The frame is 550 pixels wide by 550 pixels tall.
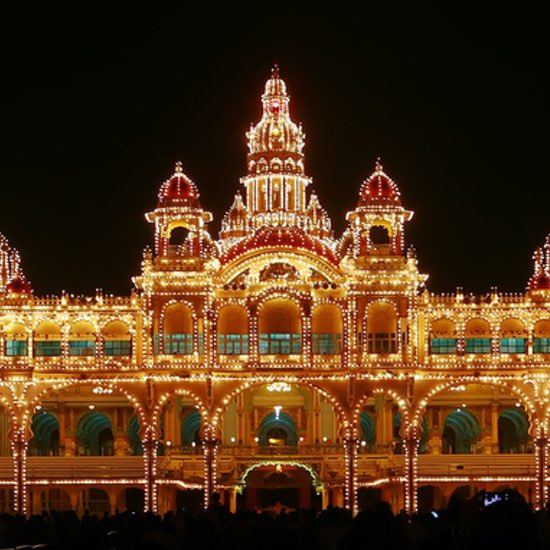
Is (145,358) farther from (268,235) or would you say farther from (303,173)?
(303,173)

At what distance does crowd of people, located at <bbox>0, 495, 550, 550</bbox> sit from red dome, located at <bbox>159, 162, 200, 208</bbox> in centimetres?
2660

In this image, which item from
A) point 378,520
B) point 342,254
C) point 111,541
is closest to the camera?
point 378,520

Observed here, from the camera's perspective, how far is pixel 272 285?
44.9m

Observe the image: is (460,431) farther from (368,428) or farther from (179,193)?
(179,193)

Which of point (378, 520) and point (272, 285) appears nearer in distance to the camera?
point (378, 520)

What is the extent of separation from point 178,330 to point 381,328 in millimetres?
7464

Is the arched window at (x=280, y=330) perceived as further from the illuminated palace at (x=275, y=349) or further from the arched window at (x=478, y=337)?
the arched window at (x=478, y=337)

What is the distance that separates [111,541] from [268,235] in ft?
103

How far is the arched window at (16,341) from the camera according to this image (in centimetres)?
4616

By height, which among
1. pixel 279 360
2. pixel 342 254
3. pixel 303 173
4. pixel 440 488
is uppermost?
pixel 303 173

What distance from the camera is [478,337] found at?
4575 cm

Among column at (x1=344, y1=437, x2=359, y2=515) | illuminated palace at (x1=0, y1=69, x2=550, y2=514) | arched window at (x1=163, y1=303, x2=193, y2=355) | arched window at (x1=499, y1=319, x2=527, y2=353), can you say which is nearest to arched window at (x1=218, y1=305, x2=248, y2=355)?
illuminated palace at (x1=0, y1=69, x2=550, y2=514)

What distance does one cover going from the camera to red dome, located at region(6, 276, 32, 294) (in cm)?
4612

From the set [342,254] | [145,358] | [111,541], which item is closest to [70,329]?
[145,358]
